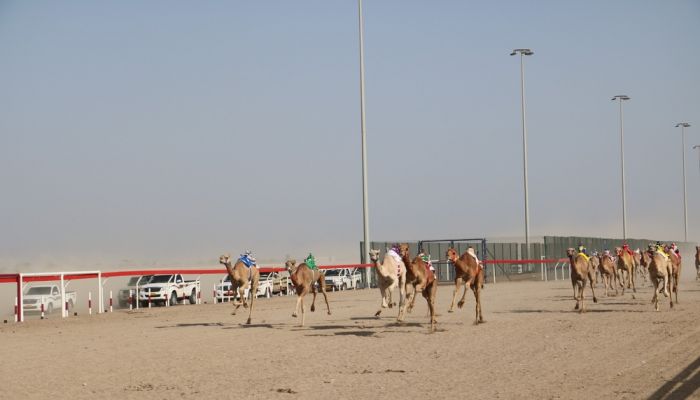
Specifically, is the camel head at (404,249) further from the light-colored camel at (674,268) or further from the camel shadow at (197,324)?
the light-colored camel at (674,268)

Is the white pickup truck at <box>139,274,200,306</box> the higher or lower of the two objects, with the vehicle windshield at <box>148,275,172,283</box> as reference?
lower

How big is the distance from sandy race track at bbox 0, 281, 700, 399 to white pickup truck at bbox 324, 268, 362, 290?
23.3m

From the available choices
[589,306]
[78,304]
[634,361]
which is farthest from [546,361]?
[78,304]

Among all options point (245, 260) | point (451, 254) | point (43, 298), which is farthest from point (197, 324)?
point (43, 298)

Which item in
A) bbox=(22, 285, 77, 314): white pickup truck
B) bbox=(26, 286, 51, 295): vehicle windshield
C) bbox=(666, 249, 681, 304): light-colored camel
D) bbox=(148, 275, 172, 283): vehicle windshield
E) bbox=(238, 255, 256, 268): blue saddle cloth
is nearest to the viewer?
bbox=(238, 255, 256, 268): blue saddle cloth

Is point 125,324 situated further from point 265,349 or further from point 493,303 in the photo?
point 493,303

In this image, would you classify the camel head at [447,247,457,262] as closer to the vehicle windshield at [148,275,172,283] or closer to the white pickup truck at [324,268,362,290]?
the vehicle windshield at [148,275,172,283]

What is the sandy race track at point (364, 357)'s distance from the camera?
13.6 metres

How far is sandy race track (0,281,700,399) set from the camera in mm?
13633

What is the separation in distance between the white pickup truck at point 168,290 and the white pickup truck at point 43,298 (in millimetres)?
2786

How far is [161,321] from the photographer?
1125 inches

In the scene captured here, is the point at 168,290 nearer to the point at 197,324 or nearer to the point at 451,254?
the point at 197,324

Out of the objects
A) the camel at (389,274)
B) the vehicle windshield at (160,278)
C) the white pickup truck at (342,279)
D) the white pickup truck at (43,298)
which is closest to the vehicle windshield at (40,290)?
the white pickup truck at (43,298)

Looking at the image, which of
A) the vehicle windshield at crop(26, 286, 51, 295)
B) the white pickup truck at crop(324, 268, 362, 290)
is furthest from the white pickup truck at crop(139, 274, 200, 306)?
the white pickup truck at crop(324, 268, 362, 290)
